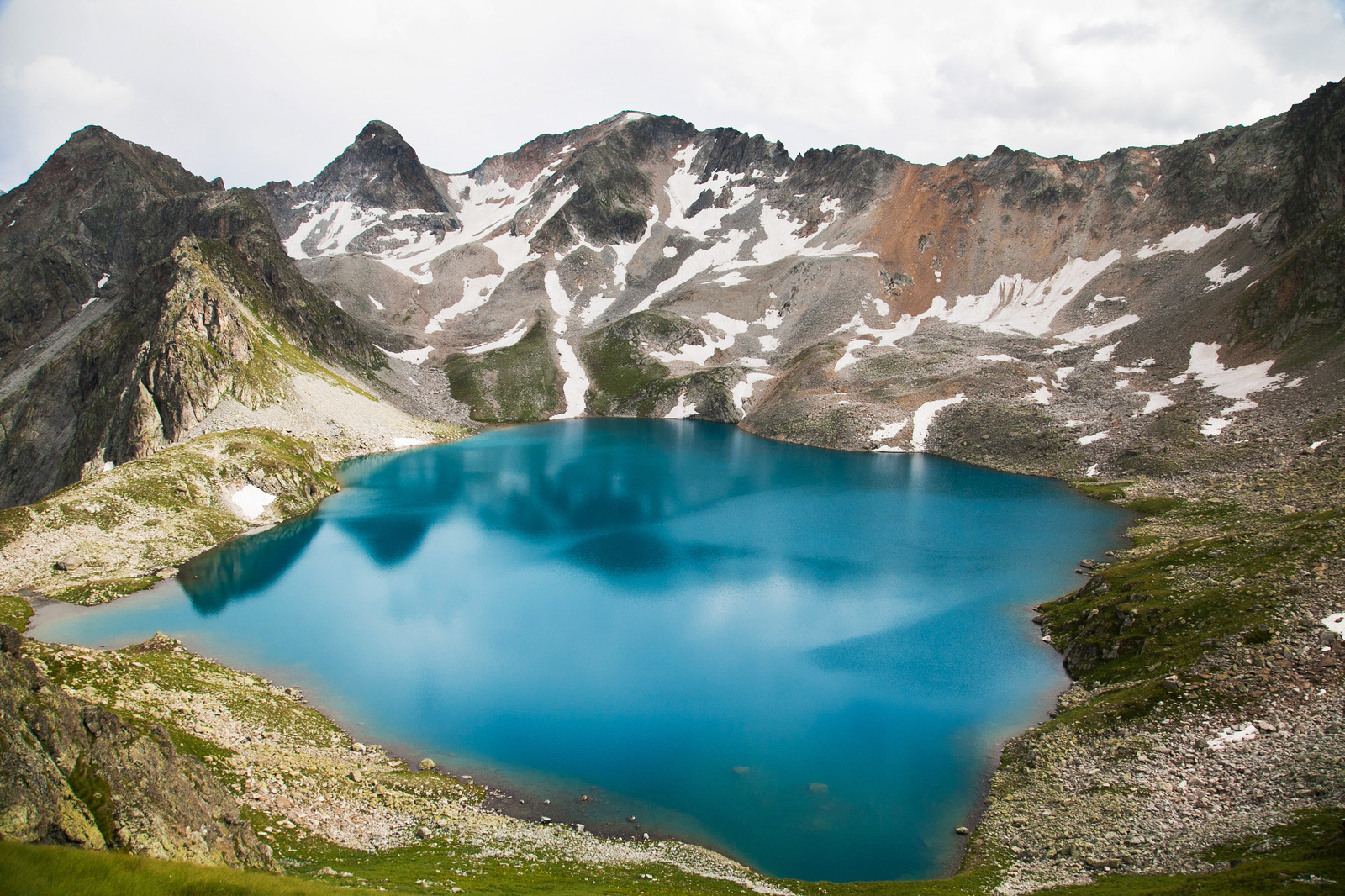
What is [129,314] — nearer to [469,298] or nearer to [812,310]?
[469,298]

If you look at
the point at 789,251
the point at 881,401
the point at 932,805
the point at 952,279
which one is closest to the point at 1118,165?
the point at 952,279

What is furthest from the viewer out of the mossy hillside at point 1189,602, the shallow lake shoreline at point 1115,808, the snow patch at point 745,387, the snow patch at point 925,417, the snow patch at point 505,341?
the snow patch at point 505,341

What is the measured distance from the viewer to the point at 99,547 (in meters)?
50.6

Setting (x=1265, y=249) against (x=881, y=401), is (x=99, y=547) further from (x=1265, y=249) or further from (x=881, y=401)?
(x=1265, y=249)

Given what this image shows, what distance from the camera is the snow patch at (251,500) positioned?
211ft

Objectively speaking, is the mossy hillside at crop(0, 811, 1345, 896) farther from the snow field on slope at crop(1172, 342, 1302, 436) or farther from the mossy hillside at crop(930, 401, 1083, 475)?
the snow field on slope at crop(1172, 342, 1302, 436)

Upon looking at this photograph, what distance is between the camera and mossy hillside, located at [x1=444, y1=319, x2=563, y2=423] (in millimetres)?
135250

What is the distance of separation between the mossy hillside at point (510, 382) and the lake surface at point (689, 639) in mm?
58892

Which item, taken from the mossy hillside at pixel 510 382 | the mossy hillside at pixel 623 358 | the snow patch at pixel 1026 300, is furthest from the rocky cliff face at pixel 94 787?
the snow patch at pixel 1026 300

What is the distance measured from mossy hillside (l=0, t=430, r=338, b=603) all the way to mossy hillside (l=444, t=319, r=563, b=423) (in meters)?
60.8

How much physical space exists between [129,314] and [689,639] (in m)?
109

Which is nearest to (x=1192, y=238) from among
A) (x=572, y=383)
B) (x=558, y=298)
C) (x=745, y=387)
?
(x=745, y=387)

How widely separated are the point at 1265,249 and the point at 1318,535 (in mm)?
104374

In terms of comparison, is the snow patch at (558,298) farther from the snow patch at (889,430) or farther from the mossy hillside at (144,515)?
the mossy hillside at (144,515)
